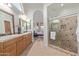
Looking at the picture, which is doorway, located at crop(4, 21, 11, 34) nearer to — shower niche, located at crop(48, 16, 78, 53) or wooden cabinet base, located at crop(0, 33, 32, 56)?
wooden cabinet base, located at crop(0, 33, 32, 56)

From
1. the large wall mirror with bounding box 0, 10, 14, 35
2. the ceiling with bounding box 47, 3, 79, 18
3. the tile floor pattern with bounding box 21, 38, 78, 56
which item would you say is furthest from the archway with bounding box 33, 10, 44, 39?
the large wall mirror with bounding box 0, 10, 14, 35

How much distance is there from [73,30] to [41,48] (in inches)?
26.5

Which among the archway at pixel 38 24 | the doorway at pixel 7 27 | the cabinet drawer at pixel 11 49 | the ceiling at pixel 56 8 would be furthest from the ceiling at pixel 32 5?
the cabinet drawer at pixel 11 49

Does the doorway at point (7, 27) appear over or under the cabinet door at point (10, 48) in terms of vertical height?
over

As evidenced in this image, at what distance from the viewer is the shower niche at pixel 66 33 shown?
227 centimetres

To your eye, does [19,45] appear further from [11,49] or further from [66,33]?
[66,33]

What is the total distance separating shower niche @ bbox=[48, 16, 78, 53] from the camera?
2270 millimetres

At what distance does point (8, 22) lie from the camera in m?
2.14

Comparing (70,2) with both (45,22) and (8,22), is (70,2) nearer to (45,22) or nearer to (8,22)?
(45,22)

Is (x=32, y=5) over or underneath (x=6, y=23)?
over

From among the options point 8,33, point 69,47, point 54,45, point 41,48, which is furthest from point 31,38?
point 69,47

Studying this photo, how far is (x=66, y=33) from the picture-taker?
7.77 feet

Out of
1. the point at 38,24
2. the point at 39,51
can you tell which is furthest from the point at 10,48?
the point at 38,24

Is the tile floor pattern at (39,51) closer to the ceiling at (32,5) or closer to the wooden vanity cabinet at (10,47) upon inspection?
the wooden vanity cabinet at (10,47)
